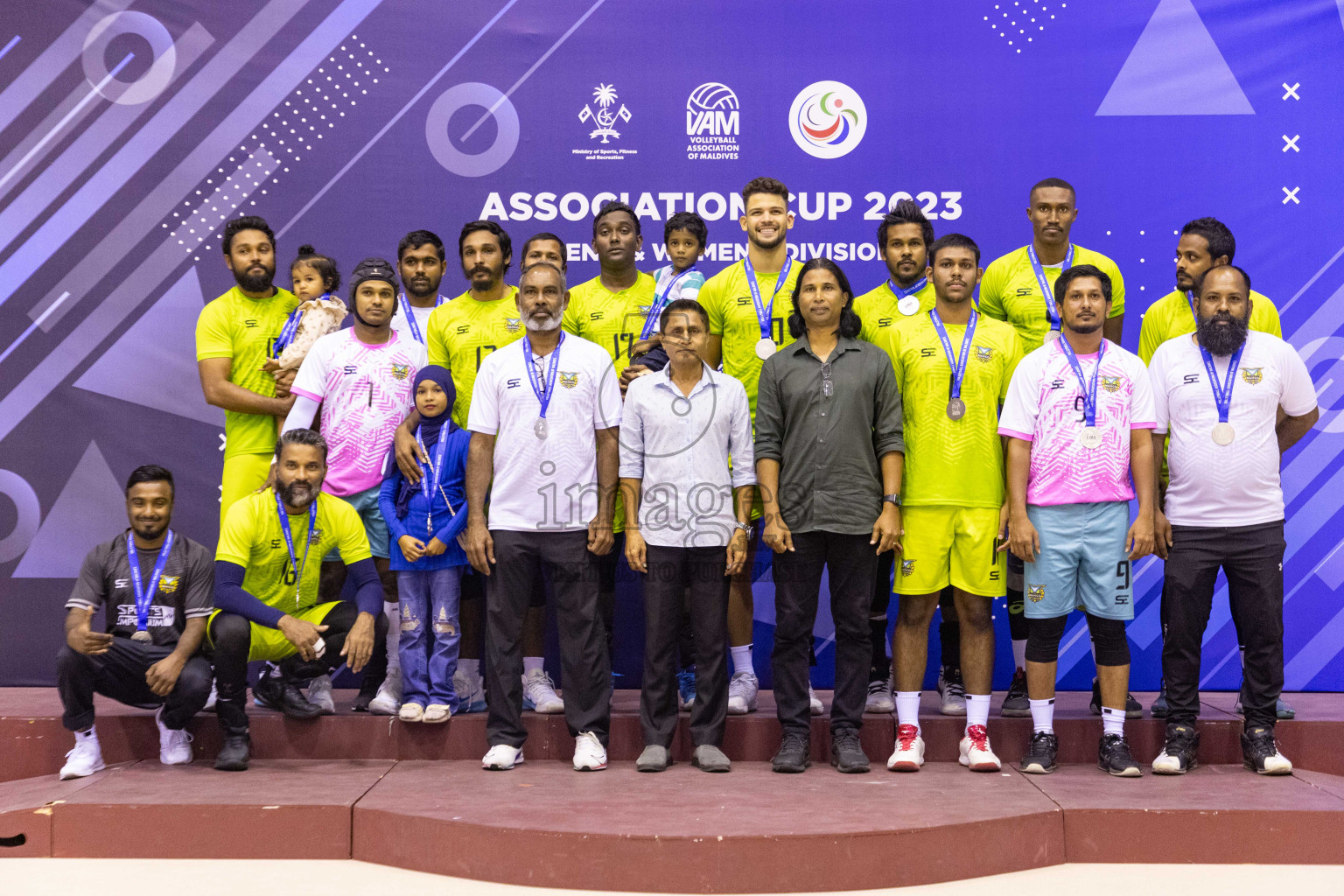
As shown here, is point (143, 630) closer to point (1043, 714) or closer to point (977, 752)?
point (977, 752)

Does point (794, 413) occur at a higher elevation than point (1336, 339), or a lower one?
lower

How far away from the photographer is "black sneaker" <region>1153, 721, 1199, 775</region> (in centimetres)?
372

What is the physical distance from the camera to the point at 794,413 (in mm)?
3762

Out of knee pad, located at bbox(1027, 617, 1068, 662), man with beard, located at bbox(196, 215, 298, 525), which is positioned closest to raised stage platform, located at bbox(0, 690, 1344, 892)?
knee pad, located at bbox(1027, 617, 1068, 662)

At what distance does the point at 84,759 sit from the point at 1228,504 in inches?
156

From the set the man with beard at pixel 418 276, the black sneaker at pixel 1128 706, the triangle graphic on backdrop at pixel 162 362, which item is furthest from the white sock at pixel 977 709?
the triangle graphic on backdrop at pixel 162 362

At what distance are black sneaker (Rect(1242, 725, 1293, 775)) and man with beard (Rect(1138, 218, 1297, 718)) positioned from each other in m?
0.31

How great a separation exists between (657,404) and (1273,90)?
3.29 meters

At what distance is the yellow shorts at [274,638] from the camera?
384 centimetres

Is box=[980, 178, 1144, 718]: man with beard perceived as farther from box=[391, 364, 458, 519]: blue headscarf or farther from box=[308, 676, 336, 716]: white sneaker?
box=[308, 676, 336, 716]: white sneaker

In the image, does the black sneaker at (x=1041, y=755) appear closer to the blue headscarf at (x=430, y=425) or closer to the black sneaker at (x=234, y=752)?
the blue headscarf at (x=430, y=425)

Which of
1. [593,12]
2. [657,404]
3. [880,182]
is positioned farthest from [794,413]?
[593,12]

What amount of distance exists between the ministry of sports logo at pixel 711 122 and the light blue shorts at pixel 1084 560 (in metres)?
2.24

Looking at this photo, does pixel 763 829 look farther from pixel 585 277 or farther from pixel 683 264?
pixel 585 277
